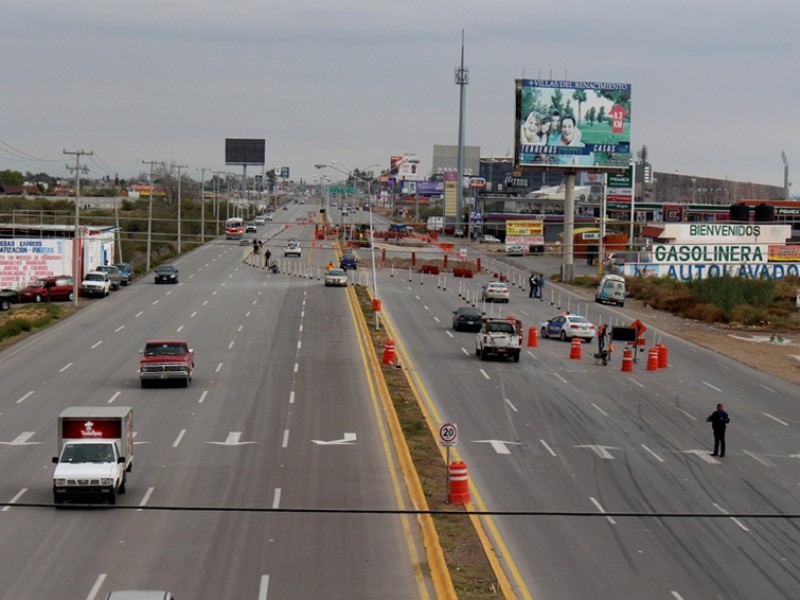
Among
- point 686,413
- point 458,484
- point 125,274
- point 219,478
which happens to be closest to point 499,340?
point 686,413

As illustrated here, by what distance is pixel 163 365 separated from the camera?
1615 inches

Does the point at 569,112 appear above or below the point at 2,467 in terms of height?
above

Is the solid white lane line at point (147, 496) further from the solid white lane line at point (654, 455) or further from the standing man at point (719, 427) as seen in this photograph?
the standing man at point (719, 427)

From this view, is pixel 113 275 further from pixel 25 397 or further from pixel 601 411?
pixel 601 411

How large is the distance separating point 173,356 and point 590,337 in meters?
23.7

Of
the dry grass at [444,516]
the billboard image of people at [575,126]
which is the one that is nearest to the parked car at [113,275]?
the billboard image of people at [575,126]

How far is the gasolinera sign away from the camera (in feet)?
332

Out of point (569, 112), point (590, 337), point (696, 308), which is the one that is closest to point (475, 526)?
point (590, 337)

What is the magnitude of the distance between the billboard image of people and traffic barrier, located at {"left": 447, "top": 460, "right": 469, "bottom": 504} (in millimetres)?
67339

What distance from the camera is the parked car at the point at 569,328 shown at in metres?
58.6

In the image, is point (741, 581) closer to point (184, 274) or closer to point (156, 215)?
point (184, 274)

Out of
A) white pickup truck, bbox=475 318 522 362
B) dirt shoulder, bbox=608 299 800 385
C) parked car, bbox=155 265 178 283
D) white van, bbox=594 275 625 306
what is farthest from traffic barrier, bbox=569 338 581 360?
parked car, bbox=155 265 178 283

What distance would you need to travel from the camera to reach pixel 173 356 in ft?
135

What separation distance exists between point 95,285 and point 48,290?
2.84 m
